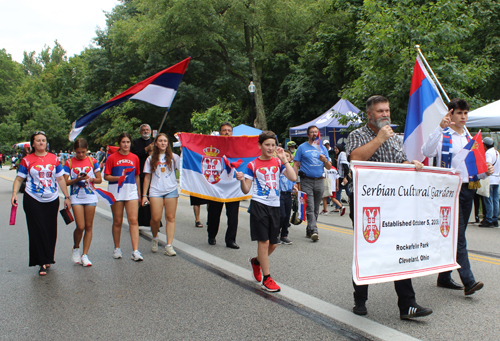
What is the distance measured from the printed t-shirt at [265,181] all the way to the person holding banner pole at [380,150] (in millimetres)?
1298

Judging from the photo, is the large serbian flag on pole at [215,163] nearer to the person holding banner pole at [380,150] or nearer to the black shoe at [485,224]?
the person holding banner pole at [380,150]

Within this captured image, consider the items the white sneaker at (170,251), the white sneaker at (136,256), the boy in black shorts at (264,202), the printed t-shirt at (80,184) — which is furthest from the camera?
the white sneaker at (170,251)

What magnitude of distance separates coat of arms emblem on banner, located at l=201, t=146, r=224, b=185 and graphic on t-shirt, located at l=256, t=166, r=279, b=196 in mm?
2972

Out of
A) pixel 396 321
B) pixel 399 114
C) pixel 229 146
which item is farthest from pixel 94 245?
pixel 399 114

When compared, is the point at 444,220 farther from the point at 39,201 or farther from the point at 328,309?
the point at 39,201

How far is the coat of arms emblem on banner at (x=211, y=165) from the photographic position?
8125 millimetres

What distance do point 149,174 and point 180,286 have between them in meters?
2.19

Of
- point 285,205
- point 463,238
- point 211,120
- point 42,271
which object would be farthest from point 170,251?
point 211,120

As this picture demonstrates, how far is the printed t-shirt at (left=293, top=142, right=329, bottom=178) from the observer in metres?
7.88

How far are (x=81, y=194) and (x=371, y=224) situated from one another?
4234 mm

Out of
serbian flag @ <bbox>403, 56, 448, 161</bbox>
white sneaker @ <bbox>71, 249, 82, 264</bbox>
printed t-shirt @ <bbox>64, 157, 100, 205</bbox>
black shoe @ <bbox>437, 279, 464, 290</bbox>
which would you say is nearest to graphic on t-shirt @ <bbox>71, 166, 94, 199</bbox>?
printed t-shirt @ <bbox>64, 157, 100, 205</bbox>

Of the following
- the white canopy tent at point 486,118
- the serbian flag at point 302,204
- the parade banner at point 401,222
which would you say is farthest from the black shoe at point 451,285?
the white canopy tent at point 486,118

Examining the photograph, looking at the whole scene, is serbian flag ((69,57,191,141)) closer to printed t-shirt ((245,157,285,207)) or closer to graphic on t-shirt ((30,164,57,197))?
graphic on t-shirt ((30,164,57,197))

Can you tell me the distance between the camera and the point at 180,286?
17.1ft
